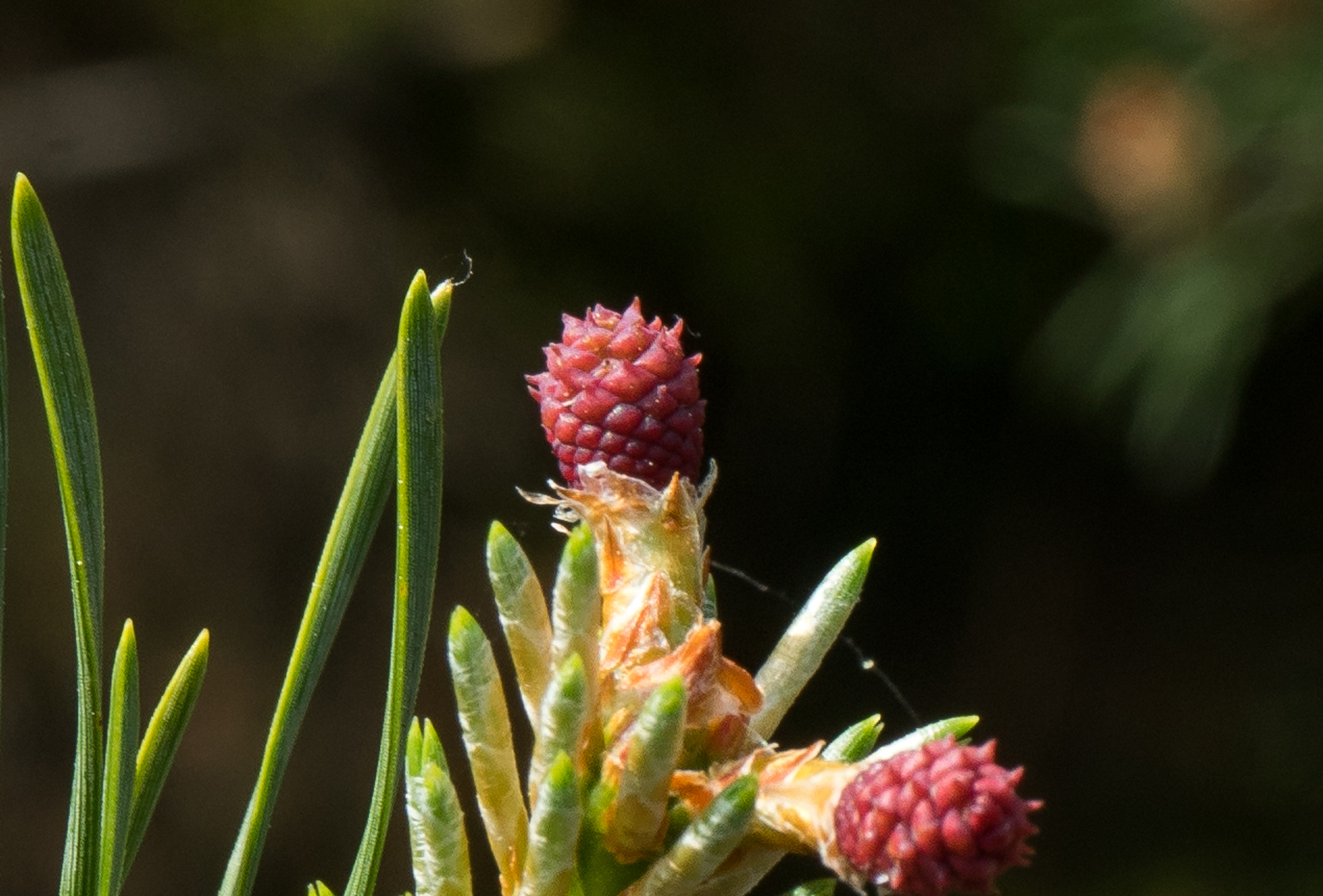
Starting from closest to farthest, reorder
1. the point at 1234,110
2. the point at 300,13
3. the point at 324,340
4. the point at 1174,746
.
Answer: the point at 1234,110 < the point at 300,13 < the point at 324,340 < the point at 1174,746

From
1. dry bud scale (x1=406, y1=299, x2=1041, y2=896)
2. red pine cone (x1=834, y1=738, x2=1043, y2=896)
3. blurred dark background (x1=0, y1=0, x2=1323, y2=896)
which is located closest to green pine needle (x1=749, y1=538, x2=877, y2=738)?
dry bud scale (x1=406, y1=299, x2=1041, y2=896)

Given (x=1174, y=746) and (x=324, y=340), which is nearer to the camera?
(x=324, y=340)

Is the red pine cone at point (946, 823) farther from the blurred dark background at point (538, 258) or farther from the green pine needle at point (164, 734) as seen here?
the blurred dark background at point (538, 258)

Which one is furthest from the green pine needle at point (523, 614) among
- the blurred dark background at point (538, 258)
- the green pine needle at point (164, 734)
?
the blurred dark background at point (538, 258)

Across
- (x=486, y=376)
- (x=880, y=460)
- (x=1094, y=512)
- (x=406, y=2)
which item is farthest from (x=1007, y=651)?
(x=406, y=2)

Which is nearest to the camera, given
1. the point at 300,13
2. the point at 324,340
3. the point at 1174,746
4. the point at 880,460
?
the point at 300,13

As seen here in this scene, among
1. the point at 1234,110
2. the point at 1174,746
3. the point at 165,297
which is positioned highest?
the point at 1234,110

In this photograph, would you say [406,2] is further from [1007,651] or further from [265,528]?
[1007,651]
